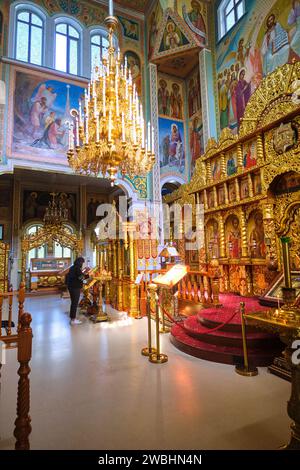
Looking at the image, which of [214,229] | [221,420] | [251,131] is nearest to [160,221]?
[214,229]

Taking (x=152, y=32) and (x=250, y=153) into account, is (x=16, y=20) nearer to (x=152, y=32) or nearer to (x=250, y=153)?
(x=152, y=32)

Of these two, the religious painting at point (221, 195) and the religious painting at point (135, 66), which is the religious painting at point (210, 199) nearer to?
the religious painting at point (221, 195)

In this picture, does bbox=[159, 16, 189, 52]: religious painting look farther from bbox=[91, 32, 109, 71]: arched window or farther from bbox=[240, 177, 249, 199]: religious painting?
bbox=[240, 177, 249, 199]: religious painting

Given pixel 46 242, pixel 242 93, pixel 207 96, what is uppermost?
pixel 207 96

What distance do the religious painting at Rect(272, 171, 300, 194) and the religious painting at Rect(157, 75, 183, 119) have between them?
7.86 m

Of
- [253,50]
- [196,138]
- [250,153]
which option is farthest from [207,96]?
[250,153]

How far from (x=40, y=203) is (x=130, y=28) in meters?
10.2

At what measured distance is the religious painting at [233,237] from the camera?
659cm

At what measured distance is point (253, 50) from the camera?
8.33 meters

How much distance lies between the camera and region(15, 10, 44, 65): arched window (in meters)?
10.1

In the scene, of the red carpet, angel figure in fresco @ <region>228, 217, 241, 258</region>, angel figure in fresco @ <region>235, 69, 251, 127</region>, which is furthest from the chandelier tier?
angel figure in fresco @ <region>235, 69, 251, 127</region>

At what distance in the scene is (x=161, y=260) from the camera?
33.4 feet

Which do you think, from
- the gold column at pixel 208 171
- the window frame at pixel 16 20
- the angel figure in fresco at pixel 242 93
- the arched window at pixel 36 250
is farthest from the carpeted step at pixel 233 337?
the arched window at pixel 36 250
